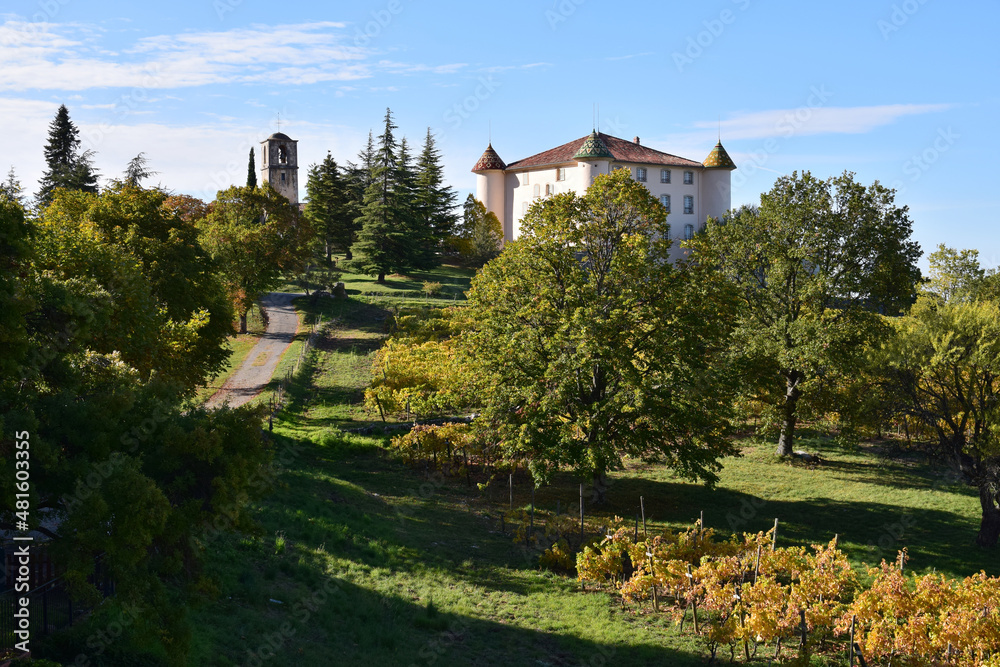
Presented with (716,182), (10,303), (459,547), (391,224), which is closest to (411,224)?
(391,224)

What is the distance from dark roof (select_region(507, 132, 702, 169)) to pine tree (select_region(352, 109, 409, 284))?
60.2 feet

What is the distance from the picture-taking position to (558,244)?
22141mm

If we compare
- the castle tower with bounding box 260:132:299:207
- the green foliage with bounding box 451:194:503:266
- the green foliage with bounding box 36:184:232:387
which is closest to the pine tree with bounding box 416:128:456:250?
the green foliage with bounding box 451:194:503:266

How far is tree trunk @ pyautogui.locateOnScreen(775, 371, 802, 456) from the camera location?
30406mm

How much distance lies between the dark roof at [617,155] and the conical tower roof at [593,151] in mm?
1443

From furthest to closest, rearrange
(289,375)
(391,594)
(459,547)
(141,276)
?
(289,375) < (141,276) < (459,547) < (391,594)

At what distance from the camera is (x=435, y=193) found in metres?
73.7

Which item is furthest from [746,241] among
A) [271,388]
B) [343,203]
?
[343,203]

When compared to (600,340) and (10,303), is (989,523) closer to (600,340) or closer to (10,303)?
(600,340)

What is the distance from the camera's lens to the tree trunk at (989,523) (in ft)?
66.0

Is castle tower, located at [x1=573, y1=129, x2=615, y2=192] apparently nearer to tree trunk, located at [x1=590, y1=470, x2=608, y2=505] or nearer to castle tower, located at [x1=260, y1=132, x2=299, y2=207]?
castle tower, located at [x1=260, y1=132, x2=299, y2=207]

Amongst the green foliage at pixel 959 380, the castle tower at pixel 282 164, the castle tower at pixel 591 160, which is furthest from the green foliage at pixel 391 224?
the green foliage at pixel 959 380

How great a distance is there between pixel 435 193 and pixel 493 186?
8.03 metres

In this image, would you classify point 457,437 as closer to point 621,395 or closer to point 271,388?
point 621,395
